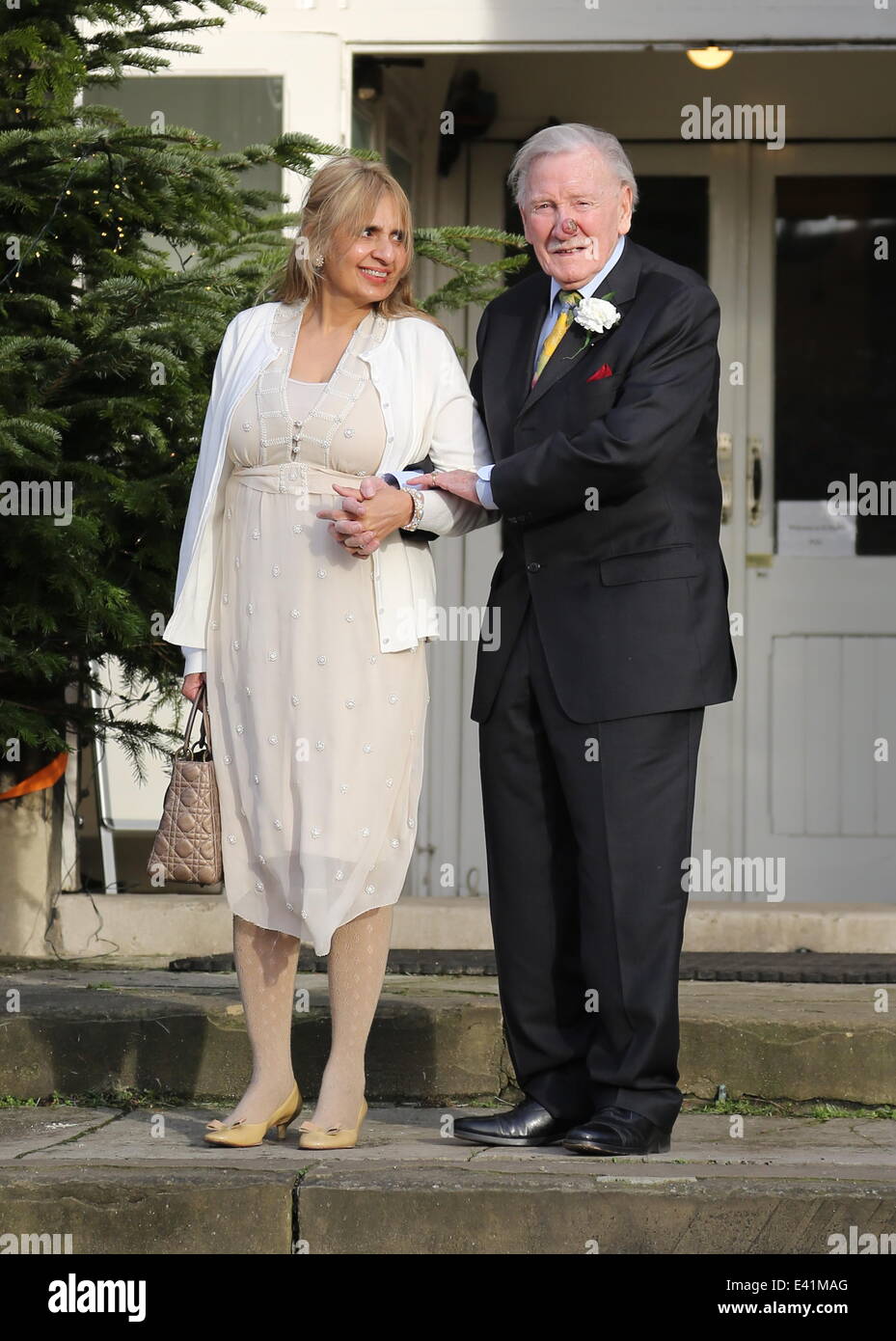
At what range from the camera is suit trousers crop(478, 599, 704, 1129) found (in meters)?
3.31

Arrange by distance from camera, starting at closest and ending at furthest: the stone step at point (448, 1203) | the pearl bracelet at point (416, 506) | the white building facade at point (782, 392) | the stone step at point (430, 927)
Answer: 1. the stone step at point (448, 1203)
2. the pearl bracelet at point (416, 506)
3. the stone step at point (430, 927)
4. the white building facade at point (782, 392)

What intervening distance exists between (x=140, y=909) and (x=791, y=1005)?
2.09 metres

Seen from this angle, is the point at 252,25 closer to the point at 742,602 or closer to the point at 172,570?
the point at 172,570

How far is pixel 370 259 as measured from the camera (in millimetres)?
3395

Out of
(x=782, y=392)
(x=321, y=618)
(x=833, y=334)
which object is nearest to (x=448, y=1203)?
(x=321, y=618)

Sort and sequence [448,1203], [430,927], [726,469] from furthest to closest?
[726,469] → [430,927] → [448,1203]

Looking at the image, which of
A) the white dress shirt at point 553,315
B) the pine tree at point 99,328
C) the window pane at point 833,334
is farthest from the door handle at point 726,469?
the white dress shirt at point 553,315

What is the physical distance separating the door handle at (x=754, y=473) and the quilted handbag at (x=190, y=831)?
11.4ft

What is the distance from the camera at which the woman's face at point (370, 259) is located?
3375 mm

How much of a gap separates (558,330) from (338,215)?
1.54 ft

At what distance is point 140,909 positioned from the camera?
17.8 ft

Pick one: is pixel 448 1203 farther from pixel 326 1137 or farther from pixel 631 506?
pixel 631 506

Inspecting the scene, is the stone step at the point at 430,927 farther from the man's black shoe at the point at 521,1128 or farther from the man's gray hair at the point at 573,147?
the man's gray hair at the point at 573,147
